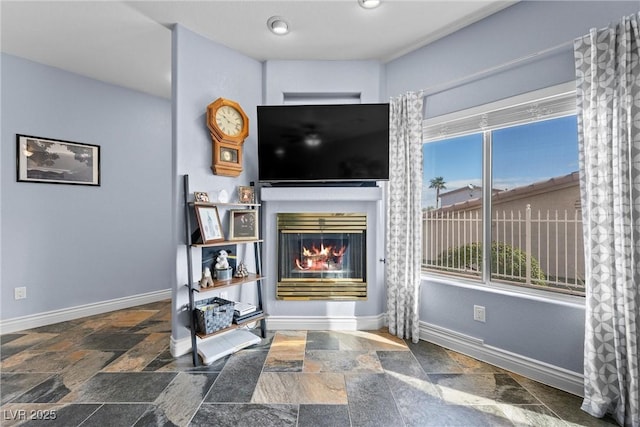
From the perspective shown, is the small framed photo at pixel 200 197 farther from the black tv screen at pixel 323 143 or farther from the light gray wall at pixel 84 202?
the light gray wall at pixel 84 202

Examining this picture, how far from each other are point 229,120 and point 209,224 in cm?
97

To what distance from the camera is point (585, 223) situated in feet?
5.39

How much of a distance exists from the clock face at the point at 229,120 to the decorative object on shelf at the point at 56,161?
1.89 metres

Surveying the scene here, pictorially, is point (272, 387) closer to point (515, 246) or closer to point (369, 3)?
point (515, 246)

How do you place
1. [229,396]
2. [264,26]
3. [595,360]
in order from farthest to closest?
[264,26]
[229,396]
[595,360]

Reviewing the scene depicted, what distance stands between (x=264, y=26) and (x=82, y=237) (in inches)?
118

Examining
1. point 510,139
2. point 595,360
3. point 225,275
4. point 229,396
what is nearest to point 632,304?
point 595,360

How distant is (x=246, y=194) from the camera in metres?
2.50

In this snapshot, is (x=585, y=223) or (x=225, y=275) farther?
(x=225, y=275)

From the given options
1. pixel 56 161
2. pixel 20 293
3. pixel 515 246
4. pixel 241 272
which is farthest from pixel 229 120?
pixel 20 293

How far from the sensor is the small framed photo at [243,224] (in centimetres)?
237

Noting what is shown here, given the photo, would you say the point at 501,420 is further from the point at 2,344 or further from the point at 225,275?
the point at 2,344

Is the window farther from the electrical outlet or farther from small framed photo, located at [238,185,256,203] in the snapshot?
the electrical outlet

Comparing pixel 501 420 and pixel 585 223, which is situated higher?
pixel 585 223
